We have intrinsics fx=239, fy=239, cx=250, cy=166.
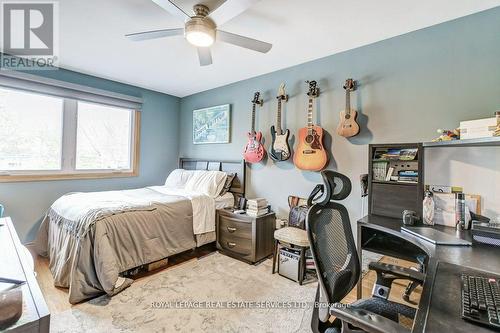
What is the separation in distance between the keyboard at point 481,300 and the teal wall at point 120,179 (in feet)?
13.4

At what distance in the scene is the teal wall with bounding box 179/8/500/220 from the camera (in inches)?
73.3

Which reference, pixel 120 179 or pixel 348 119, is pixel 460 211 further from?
pixel 120 179

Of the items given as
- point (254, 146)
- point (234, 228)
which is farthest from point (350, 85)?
point (234, 228)

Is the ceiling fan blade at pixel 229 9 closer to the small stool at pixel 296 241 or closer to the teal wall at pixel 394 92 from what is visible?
the teal wall at pixel 394 92

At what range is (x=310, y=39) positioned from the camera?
2305 millimetres

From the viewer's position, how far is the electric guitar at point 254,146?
3186mm

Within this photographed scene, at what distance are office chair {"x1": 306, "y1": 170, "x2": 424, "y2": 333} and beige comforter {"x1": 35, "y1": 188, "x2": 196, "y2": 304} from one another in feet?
6.01

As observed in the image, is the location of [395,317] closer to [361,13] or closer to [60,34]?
[361,13]

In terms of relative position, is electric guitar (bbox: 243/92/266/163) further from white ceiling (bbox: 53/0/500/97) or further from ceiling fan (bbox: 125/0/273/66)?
ceiling fan (bbox: 125/0/273/66)

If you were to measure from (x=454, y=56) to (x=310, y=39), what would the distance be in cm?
120

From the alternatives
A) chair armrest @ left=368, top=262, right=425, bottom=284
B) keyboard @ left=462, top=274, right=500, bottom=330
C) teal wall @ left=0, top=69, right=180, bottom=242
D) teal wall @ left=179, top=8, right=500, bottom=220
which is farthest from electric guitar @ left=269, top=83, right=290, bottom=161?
teal wall @ left=0, top=69, right=180, bottom=242

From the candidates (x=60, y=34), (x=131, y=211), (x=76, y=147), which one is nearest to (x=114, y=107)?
(x=76, y=147)

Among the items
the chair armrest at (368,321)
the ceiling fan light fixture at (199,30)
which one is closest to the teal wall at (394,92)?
the ceiling fan light fixture at (199,30)

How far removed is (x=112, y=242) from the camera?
85.4 inches
